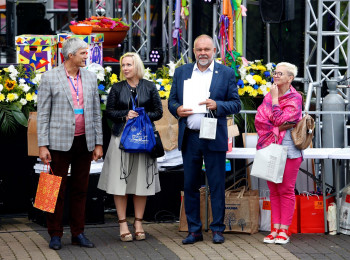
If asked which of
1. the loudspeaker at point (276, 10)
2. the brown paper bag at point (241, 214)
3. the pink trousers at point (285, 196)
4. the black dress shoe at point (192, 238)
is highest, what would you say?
the loudspeaker at point (276, 10)

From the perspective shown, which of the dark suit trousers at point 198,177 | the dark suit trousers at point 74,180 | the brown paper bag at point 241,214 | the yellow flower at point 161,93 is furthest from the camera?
the yellow flower at point 161,93

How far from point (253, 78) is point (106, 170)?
2.21 metres

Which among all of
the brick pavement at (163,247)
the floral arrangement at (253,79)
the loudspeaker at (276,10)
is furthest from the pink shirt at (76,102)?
the loudspeaker at (276,10)

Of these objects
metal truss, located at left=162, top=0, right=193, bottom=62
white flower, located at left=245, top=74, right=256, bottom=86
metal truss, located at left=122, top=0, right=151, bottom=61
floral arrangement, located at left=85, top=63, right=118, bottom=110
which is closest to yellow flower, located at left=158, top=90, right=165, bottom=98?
floral arrangement, located at left=85, top=63, right=118, bottom=110

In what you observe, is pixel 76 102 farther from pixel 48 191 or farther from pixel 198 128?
pixel 198 128

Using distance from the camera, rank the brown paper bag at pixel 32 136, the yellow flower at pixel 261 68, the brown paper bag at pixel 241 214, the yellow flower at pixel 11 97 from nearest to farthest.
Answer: the brown paper bag at pixel 241 214
the brown paper bag at pixel 32 136
the yellow flower at pixel 11 97
the yellow flower at pixel 261 68

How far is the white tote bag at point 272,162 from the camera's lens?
7.48 m

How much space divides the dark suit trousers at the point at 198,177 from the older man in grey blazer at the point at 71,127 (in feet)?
2.60

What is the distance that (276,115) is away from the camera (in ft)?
24.7

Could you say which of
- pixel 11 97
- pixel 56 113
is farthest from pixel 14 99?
pixel 56 113

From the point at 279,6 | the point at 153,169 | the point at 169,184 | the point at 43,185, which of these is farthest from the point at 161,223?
the point at 279,6

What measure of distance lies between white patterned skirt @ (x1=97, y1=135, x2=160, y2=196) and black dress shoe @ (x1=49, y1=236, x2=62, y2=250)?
2.00 ft

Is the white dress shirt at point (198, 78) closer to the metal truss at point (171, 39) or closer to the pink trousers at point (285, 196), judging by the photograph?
the pink trousers at point (285, 196)

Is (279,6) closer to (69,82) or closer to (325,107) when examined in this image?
(325,107)
